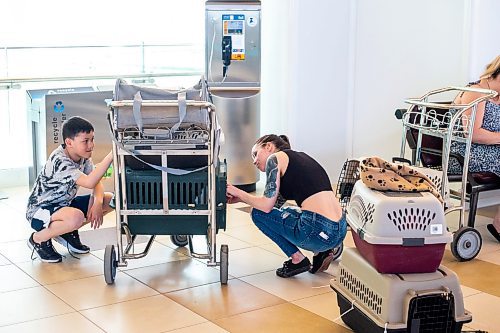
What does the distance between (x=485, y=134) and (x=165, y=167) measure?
205cm

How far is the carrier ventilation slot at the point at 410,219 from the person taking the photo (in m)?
3.36

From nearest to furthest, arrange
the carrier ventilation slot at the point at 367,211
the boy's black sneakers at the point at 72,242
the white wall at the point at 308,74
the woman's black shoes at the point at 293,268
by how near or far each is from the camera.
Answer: the carrier ventilation slot at the point at 367,211 → the woman's black shoes at the point at 293,268 → the boy's black sneakers at the point at 72,242 → the white wall at the point at 308,74

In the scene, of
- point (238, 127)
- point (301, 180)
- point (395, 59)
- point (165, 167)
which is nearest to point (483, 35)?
point (395, 59)

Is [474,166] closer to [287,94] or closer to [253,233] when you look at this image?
[253,233]

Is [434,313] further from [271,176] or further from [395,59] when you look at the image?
[395,59]

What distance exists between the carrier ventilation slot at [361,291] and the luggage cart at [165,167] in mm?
769

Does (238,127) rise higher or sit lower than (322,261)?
higher

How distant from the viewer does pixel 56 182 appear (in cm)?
463

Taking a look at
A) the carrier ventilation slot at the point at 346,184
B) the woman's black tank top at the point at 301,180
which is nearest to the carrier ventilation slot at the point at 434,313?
the woman's black tank top at the point at 301,180

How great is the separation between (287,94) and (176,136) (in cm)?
259

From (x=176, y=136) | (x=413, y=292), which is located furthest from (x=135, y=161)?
(x=413, y=292)

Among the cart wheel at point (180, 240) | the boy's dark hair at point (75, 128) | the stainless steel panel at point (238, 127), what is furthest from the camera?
the stainless steel panel at point (238, 127)

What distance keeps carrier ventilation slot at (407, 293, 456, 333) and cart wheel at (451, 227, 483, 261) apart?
→ 1.44 meters

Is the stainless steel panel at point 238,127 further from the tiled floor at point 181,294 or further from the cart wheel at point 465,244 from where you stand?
the cart wheel at point 465,244
